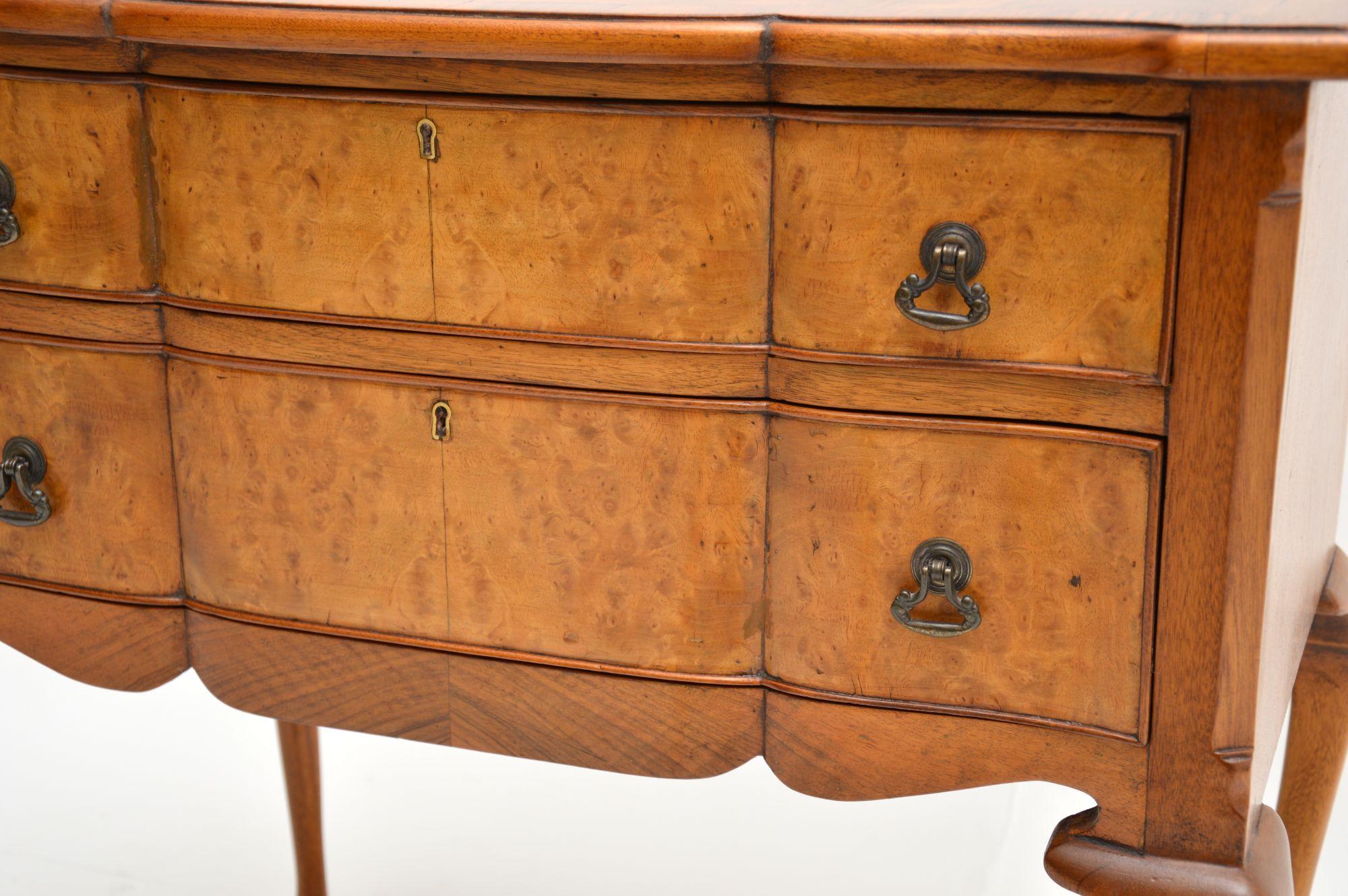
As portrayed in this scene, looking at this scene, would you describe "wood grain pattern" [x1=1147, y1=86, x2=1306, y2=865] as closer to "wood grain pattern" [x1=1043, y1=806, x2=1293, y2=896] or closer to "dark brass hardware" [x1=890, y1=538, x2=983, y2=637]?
"wood grain pattern" [x1=1043, y1=806, x2=1293, y2=896]

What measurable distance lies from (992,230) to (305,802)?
1131mm

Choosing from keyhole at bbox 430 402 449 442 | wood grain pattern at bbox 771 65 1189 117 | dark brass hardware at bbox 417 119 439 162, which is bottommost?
keyhole at bbox 430 402 449 442

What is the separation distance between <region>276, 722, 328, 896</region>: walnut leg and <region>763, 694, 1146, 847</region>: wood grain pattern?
0.74 m

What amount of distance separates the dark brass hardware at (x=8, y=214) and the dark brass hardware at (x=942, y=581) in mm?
763

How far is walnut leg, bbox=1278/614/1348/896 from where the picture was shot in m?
1.71

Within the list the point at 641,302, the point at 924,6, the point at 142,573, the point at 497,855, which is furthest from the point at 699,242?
the point at 497,855

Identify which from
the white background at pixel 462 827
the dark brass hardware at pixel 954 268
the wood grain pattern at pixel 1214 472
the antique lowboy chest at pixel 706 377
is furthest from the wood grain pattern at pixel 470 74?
the white background at pixel 462 827

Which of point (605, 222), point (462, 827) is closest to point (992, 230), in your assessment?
point (605, 222)

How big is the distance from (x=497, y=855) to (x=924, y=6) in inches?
49.9

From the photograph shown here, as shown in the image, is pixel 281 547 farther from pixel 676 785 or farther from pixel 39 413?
pixel 676 785

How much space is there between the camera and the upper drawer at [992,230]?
3.87 feet

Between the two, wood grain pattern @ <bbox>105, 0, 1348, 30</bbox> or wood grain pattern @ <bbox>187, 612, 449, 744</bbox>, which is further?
wood grain pattern @ <bbox>187, 612, 449, 744</bbox>

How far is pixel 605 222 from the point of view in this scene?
129 centimetres

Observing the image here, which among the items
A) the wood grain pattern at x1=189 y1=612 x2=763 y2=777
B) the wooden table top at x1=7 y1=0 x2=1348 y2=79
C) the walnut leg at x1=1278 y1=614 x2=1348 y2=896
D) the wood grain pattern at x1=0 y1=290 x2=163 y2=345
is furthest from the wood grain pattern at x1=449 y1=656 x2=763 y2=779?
the walnut leg at x1=1278 y1=614 x2=1348 y2=896
